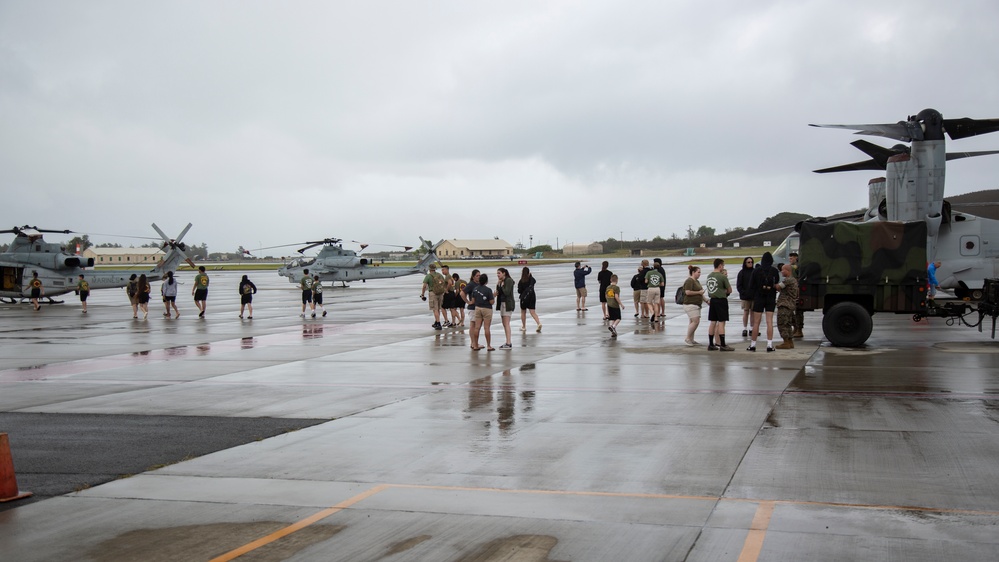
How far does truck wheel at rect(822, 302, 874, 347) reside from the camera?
51.7ft

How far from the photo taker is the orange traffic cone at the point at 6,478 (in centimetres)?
657

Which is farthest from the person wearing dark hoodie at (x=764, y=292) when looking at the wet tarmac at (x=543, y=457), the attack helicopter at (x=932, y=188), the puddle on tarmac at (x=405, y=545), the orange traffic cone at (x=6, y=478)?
the orange traffic cone at (x=6, y=478)

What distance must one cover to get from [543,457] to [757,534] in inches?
104

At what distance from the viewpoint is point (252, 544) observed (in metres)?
5.46

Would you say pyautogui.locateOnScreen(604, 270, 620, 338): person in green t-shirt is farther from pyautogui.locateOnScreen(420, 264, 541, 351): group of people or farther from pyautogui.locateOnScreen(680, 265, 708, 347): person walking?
pyautogui.locateOnScreen(680, 265, 708, 347): person walking

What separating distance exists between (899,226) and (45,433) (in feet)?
47.5

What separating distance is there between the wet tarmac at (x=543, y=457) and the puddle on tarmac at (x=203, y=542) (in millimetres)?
20

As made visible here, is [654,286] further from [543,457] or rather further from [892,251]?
[543,457]

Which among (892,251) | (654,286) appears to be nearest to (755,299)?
(892,251)

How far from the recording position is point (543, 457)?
7.71m

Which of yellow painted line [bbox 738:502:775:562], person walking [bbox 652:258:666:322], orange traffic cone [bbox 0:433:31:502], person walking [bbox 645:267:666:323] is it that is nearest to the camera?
yellow painted line [bbox 738:502:775:562]

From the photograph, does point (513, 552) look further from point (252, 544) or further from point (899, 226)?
point (899, 226)

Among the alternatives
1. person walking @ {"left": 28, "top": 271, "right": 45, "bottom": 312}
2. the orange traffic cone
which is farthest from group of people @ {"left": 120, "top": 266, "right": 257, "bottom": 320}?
the orange traffic cone

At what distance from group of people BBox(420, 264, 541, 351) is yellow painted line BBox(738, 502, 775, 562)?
29.6 ft
